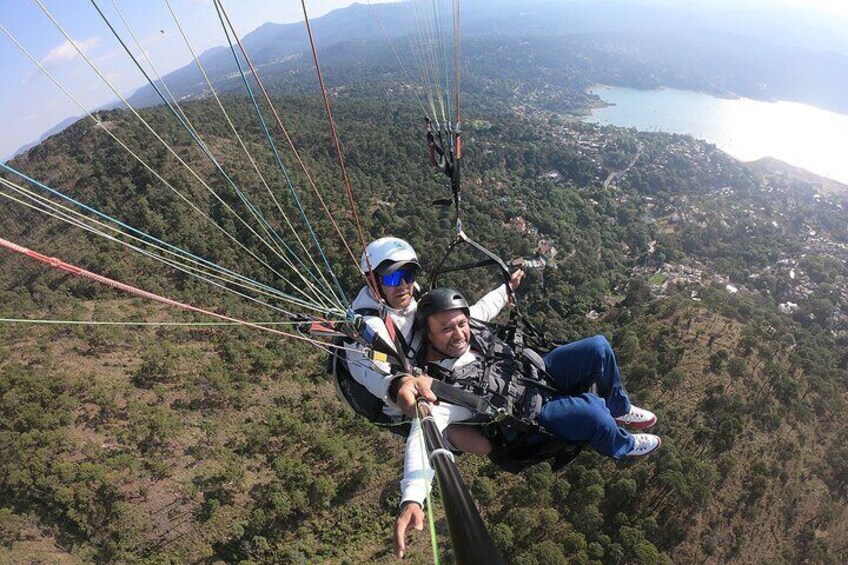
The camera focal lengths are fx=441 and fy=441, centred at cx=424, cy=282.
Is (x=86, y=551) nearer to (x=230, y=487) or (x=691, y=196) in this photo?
(x=230, y=487)

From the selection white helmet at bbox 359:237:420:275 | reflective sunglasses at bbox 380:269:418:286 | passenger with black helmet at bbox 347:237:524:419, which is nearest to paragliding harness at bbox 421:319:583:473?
passenger with black helmet at bbox 347:237:524:419

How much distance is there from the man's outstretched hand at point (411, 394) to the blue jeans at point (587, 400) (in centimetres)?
137

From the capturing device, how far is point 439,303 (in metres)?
3.43

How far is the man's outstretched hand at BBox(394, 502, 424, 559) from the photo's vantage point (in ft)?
6.22

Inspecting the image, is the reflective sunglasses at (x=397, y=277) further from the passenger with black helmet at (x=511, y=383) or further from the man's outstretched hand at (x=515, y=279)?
the man's outstretched hand at (x=515, y=279)

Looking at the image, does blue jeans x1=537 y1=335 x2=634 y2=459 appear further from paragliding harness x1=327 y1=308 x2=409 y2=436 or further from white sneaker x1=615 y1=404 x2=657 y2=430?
paragliding harness x1=327 y1=308 x2=409 y2=436

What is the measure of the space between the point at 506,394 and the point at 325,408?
1764cm

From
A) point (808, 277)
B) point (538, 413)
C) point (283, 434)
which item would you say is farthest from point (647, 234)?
point (538, 413)

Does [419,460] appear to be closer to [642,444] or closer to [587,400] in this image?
[587,400]

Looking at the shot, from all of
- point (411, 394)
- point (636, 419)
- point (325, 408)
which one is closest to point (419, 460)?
point (411, 394)

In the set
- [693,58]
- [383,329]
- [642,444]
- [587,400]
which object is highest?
[383,329]

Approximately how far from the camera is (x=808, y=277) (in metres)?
42.2

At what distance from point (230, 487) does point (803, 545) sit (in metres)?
21.8

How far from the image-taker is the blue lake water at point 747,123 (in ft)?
224
